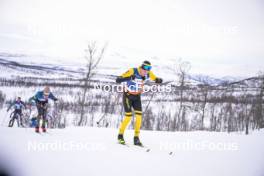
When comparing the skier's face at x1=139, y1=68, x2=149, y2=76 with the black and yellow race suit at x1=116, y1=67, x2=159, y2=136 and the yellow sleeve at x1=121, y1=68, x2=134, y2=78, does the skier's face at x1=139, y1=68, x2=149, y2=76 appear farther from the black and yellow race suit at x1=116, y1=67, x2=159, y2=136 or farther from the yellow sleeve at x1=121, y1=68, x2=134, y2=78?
the yellow sleeve at x1=121, y1=68, x2=134, y2=78

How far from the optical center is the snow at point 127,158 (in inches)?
143

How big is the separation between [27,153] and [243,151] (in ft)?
15.0

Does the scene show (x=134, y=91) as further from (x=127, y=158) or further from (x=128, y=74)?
(x=127, y=158)

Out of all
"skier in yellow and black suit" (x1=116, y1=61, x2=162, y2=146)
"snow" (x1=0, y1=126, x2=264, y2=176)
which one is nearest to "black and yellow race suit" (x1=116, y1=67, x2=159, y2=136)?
"skier in yellow and black suit" (x1=116, y1=61, x2=162, y2=146)

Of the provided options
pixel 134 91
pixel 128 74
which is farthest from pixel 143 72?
pixel 134 91

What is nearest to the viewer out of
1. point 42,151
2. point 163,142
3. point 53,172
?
point 53,172

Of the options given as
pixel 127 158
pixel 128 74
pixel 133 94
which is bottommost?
pixel 127 158

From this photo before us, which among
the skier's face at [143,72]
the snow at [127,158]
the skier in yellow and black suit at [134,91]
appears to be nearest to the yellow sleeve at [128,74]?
the skier in yellow and black suit at [134,91]

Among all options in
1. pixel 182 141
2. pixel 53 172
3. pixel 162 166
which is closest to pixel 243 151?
pixel 182 141

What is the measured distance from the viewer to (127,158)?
4.26 m

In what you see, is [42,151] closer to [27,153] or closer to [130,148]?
[27,153]

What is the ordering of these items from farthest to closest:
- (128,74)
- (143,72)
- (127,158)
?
1. (143,72)
2. (128,74)
3. (127,158)

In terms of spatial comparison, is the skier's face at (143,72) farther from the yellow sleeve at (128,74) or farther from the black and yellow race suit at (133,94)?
the yellow sleeve at (128,74)

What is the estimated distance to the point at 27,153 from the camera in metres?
4.10
